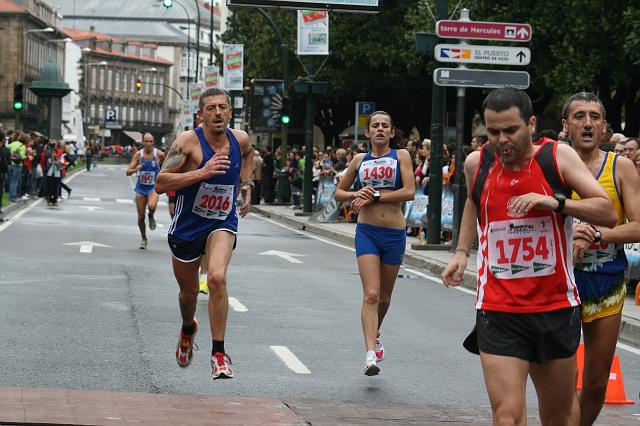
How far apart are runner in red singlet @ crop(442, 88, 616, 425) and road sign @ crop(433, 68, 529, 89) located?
14.0 metres

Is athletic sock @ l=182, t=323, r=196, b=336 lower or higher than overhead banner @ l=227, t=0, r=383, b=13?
lower

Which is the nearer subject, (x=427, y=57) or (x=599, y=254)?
(x=599, y=254)

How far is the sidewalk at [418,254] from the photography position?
1309 cm

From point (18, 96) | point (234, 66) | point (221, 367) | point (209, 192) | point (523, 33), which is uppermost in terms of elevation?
point (234, 66)

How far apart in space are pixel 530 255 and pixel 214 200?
3823mm

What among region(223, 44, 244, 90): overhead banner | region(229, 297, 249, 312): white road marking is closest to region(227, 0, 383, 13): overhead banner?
region(229, 297, 249, 312): white road marking

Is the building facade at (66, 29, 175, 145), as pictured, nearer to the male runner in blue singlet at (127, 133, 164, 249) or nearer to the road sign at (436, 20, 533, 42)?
the male runner in blue singlet at (127, 133, 164, 249)

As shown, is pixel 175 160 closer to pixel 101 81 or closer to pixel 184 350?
pixel 184 350

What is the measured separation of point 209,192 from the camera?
30.3 feet

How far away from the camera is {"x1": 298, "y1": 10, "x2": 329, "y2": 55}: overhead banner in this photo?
31.8m

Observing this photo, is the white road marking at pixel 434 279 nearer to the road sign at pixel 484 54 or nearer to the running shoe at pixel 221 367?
the road sign at pixel 484 54

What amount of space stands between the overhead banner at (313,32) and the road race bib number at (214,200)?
22.7m

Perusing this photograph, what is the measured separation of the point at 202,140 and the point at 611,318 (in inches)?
130

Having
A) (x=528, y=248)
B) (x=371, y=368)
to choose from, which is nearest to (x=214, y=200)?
(x=371, y=368)
